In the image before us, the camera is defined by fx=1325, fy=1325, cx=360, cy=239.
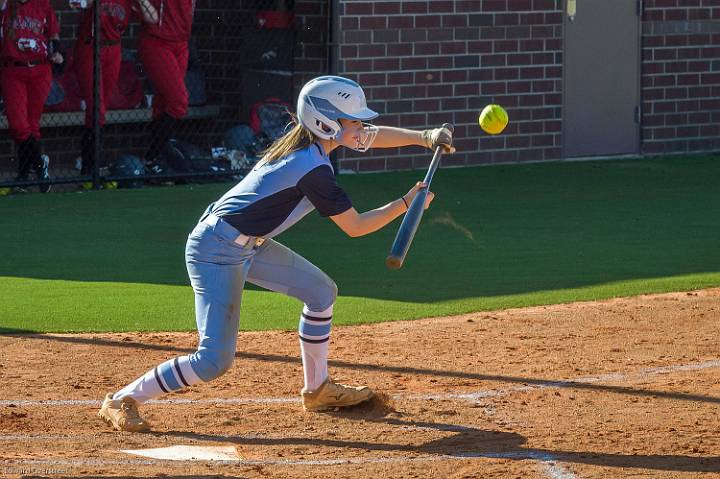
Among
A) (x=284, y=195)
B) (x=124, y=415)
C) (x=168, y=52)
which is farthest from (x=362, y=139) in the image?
(x=168, y=52)

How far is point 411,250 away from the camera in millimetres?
11430

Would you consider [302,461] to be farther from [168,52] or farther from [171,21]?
[171,21]

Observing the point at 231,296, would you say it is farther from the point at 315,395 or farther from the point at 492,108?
the point at 492,108

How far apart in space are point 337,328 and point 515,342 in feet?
3.99

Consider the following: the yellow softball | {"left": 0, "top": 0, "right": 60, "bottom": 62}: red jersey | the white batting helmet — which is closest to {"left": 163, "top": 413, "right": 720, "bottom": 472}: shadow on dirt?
the white batting helmet

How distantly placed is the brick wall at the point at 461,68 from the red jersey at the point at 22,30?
3.57 meters

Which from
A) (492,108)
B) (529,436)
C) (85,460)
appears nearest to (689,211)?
(492,108)

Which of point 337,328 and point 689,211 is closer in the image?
point 337,328

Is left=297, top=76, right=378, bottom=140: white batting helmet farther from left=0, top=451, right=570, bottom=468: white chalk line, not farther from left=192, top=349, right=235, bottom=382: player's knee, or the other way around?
left=0, top=451, right=570, bottom=468: white chalk line

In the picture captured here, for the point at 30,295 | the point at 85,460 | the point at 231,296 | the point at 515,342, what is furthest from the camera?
the point at 30,295

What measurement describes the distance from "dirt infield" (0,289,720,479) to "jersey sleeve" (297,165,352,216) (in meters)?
1.10

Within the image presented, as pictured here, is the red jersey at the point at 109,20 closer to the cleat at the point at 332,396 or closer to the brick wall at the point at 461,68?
the brick wall at the point at 461,68

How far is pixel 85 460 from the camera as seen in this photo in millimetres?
5762

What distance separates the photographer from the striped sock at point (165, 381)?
20.2ft
